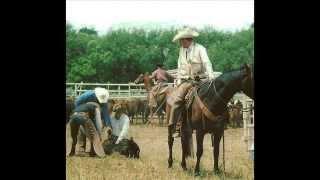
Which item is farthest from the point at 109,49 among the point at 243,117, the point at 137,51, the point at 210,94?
the point at 243,117

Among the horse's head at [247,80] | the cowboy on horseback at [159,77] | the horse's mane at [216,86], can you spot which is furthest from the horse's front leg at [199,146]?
the horse's head at [247,80]

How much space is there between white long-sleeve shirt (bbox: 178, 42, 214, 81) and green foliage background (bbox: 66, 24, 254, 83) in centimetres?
Result: 6

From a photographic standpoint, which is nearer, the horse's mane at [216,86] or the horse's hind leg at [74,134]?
the horse's mane at [216,86]

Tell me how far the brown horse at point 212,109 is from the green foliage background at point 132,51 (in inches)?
5.7

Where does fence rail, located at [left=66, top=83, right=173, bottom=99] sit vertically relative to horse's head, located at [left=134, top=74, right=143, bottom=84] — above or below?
below

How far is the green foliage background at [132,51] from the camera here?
6148 millimetres

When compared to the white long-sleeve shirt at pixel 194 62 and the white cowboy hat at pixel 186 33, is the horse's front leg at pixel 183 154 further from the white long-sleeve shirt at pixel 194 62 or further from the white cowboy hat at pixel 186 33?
the white cowboy hat at pixel 186 33

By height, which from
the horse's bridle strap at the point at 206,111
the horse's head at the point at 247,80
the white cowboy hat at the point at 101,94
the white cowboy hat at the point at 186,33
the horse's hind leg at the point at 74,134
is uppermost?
the white cowboy hat at the point at 186,33

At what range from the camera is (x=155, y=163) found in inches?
245

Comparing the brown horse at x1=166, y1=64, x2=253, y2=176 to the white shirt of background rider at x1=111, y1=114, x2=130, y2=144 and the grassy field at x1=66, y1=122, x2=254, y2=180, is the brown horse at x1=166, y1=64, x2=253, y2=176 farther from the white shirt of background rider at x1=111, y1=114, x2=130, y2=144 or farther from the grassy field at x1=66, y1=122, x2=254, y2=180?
the white shirt of background rider at x1=111, y1=114, x2=130, y2=144

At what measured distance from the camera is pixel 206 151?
20.4 feet

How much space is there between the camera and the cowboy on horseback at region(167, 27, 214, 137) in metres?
6.17

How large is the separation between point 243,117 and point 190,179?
889mm

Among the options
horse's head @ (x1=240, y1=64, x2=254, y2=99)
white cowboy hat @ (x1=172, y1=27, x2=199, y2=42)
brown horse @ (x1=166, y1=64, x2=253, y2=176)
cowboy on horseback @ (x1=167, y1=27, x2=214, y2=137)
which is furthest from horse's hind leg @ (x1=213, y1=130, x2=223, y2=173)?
white cowboy hat @ (x1=172, y1=27, x2=199, y2=42)
